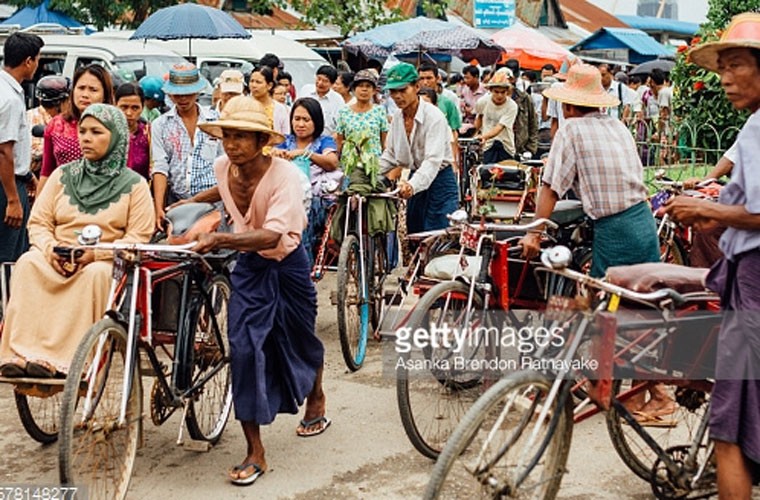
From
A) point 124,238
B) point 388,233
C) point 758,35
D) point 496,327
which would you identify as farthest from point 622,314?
point 388,233

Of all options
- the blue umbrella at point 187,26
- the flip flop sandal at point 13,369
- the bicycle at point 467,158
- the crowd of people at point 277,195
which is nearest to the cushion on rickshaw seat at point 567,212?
the crowd of people at point 277,195

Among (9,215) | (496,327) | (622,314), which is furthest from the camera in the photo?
(9,215)

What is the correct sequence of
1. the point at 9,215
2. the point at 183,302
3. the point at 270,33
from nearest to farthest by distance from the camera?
the point at 183,302
the point at 9,215
the point at 270,33

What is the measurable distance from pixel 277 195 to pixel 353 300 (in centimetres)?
200

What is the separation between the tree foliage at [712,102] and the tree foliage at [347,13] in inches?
493

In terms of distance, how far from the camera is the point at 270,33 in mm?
20859

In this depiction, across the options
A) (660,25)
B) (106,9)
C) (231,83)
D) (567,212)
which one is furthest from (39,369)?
(660,25)

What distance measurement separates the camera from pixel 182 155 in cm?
663

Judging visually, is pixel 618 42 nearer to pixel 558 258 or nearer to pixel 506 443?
pixel 558 258

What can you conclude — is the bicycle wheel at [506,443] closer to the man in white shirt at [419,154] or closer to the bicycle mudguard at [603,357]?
the bicycle mudguard at [603,357]

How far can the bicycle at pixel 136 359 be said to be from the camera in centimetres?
403

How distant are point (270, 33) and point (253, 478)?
56.2 ft

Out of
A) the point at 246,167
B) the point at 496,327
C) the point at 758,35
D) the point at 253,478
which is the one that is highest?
the point at 758,35

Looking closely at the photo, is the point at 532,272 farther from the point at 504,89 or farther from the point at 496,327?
the point at 504,89
